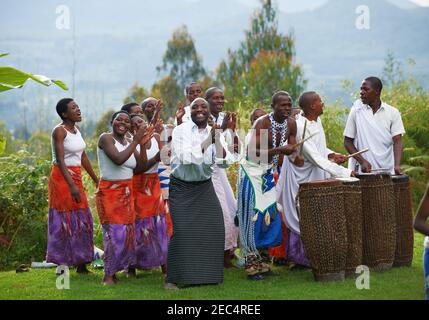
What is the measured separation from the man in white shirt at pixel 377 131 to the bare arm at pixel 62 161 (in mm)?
3065

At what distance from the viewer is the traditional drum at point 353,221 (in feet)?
25.6

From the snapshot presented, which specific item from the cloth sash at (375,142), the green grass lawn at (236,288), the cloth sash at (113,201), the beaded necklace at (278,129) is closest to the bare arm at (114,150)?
the cloth sash at (113,201)

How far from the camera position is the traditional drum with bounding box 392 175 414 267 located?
8.55 metres

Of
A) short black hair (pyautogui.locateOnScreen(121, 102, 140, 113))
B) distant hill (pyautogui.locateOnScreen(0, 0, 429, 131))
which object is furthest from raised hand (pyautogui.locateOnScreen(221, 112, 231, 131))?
distant hill (pyautogui.locateOnScreen(0, 0, 429, 131))

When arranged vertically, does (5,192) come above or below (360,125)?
below

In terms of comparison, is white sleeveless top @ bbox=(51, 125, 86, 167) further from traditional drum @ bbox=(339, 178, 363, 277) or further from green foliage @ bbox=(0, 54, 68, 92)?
traditional drum @ bbox=(339, 178, 363, 277)

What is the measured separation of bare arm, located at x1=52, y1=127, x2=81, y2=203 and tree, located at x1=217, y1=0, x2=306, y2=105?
50941 millimetres

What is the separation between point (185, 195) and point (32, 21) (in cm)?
19821

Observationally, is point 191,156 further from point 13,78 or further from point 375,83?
point 375,83

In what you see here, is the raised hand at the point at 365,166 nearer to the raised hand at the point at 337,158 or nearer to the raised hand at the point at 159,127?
the raised hand at the point at 337,158

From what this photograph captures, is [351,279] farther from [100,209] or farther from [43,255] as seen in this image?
[43,255]

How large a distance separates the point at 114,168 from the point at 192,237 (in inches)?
42.8
